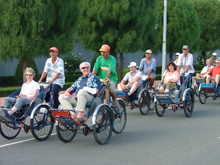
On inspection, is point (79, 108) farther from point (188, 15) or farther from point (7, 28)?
point (188, 15)

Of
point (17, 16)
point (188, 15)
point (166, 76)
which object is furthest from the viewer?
point (188, 15)

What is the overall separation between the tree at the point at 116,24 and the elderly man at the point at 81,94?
50.6 feet

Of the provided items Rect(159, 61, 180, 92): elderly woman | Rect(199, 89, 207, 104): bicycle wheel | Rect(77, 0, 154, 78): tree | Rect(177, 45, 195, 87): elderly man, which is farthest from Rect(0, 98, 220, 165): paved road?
Rect(77, 0, 154, 78): tree

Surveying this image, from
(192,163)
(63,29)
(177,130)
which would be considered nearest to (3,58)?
(63,29)

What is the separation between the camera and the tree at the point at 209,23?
1558 inches

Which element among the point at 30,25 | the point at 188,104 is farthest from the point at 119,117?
the point at 30,25

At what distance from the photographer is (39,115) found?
860 centimetres

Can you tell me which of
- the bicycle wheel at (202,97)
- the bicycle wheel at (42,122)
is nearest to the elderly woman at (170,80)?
the bicycle wheel at (202,97)

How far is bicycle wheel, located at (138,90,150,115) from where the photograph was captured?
12.2 m

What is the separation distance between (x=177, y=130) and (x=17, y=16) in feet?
36.0

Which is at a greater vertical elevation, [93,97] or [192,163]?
[93,97]

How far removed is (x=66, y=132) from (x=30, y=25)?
1134 cm

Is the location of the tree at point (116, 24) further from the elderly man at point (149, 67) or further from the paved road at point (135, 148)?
the paved road at point (135, 148)

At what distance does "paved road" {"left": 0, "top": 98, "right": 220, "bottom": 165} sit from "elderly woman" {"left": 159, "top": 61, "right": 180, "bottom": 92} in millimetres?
1584
